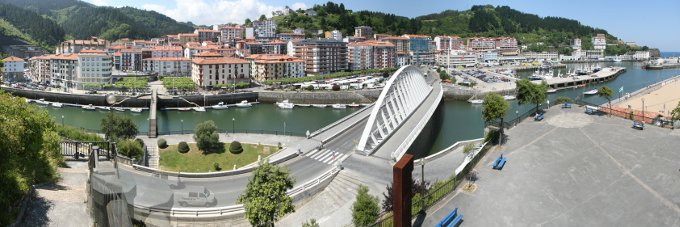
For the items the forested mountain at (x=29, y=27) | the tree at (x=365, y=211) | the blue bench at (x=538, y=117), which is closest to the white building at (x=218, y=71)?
the blue bench at (x=538, y=117)

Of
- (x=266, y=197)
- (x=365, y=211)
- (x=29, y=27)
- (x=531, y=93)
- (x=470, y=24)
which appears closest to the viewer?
(x=266, y=197)

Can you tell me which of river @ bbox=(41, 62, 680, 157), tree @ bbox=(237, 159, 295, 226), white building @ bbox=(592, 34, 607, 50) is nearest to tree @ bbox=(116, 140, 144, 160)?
tree @ bbox=(237, 159, 295, 226)

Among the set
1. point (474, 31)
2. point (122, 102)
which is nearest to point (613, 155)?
point (122, 102)

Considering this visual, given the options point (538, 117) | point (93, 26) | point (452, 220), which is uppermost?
point (93, 26)

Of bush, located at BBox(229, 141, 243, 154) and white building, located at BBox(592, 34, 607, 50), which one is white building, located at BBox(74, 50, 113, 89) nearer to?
bush, located at BBox(229, 141, 243, 154)

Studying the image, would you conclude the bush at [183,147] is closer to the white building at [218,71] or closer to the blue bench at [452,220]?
the blue bench at [452,220]

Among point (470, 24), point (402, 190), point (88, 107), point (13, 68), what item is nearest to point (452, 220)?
point (402, 190)

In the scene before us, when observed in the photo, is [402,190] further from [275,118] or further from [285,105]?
[285,105]
